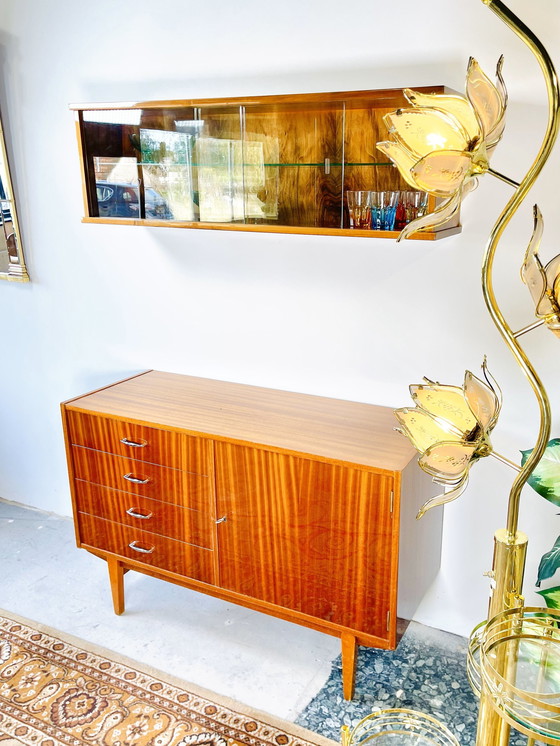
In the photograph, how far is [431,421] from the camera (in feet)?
4.24

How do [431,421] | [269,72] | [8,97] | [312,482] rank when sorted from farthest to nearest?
[8,97]
[269,72]
[312,482]
[431,421]

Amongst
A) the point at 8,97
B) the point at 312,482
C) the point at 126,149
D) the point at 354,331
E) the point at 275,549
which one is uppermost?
the point at 8,97

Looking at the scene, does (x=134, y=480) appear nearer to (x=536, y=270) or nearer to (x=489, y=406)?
(x=489, y=406)

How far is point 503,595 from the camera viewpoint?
123cm

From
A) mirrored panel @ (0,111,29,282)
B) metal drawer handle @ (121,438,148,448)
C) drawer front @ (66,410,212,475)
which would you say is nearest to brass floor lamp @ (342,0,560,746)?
drawer front @ (66,410,212,475)

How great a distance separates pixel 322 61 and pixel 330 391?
1.07 meters

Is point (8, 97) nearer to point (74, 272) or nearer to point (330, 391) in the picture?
point (74, 272)

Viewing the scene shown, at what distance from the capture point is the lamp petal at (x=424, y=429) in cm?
127

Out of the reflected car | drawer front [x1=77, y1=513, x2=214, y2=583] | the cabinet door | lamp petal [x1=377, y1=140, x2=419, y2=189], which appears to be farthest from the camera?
the reflected car

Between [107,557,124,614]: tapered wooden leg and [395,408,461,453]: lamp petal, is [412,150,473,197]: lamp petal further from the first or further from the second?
[107,557,124,614]: tapered wooden leg

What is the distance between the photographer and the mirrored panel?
2.90 meters

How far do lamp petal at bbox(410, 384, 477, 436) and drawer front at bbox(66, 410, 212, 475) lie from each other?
3.15 feet

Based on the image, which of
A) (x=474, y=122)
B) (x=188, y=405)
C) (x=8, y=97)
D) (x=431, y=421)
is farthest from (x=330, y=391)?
(x=8, y=97)

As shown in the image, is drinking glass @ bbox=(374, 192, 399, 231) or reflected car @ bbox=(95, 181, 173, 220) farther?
reflected car @ bbox=(95, 181, 173, 220)
